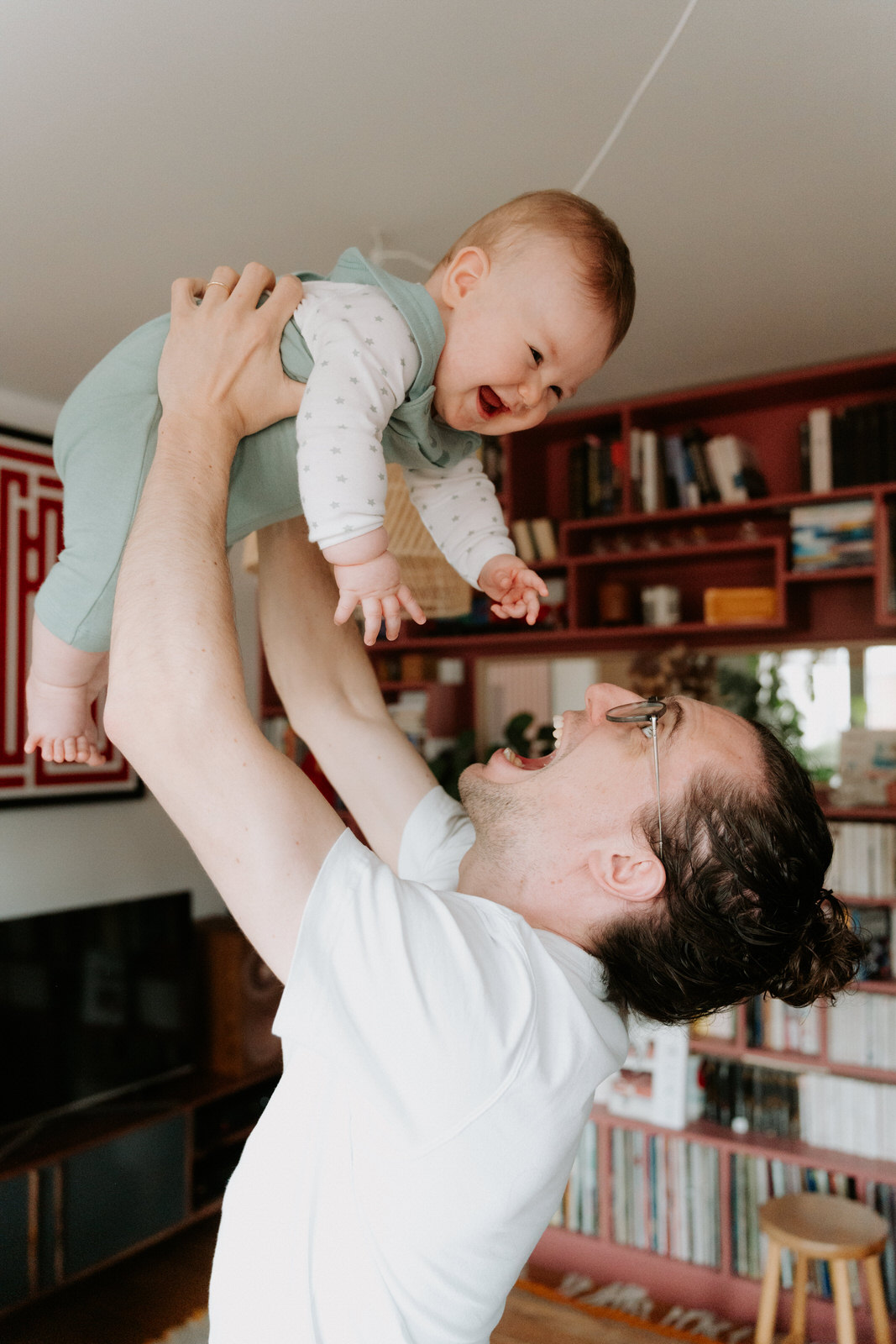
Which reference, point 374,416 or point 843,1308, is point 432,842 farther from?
point 843,1308

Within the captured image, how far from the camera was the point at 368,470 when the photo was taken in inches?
33.8

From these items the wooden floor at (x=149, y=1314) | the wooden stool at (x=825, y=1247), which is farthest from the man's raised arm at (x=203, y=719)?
the wooden floor at (x=149, y=1314)

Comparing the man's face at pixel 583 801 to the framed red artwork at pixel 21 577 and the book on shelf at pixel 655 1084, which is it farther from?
the framed red artwork at pixel 21 577

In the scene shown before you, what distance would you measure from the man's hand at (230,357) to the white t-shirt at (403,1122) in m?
0.40

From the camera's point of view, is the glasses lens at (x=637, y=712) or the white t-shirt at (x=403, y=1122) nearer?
the white t-shirt at (x=403, y=1122)

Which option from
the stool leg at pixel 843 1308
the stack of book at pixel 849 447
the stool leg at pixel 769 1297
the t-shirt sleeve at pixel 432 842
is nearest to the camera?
the t-shirt sleeve at pixel 432 842

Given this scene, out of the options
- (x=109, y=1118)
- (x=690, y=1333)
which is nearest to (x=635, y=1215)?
(x=690, y=1333)

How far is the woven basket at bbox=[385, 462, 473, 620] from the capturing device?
1644 millimetres

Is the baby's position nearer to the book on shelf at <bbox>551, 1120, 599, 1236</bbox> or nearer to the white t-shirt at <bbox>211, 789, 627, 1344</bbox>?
the white t-shirt at <bbox>211, 789, 627, 1344</bbox>

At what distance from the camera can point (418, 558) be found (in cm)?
176

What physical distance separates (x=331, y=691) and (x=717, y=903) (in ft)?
1.70

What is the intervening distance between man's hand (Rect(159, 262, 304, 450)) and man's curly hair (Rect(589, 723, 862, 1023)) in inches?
23.0

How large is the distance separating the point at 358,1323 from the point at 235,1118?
3137mm

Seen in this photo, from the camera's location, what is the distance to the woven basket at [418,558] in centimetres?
164
